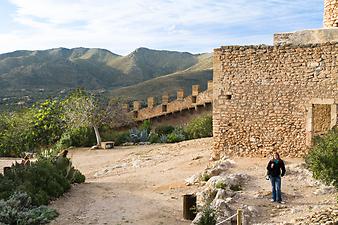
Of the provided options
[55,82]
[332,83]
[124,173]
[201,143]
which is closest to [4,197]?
[124,173]

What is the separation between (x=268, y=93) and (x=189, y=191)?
13.7ft

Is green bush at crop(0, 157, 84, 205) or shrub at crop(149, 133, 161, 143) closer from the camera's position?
green bush at crop(0, 157, 84, 205)

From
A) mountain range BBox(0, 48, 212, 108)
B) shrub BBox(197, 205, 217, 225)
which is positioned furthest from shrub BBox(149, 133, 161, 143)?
mountain range BBox(0, 48, 212, 108)

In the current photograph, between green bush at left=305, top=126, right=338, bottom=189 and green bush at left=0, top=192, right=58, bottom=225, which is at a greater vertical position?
green bush at left=305, top=126, right=338, bottom=189

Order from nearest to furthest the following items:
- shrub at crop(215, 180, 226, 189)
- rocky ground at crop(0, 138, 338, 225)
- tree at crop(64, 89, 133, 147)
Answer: rocky ground at crop(0, 138, 338, 225), shrub at crop(215, 180, 226, 189), tree at crop(64, 89, 133, 147)

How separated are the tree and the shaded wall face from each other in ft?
37.1

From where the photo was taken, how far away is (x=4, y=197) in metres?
11.1

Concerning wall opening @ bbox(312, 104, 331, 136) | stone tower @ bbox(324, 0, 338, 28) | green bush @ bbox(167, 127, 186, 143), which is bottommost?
green bush @ bbox(167, 127, 186, 143)

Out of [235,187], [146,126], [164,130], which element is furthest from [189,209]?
[146,126]

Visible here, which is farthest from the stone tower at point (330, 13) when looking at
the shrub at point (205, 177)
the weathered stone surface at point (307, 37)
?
the shrub at point (205, 177)

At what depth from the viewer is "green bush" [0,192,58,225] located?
9.77 metres

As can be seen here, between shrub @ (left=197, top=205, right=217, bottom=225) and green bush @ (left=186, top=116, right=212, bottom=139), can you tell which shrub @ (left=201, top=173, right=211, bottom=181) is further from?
green bush @ (left=186, top=116, right=212, bottom=139)

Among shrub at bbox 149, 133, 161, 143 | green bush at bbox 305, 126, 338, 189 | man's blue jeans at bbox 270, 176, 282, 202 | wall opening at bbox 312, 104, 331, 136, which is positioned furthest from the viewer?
shrub at bbox 149, 133, 161, 143

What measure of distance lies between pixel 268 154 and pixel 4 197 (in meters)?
7.96
